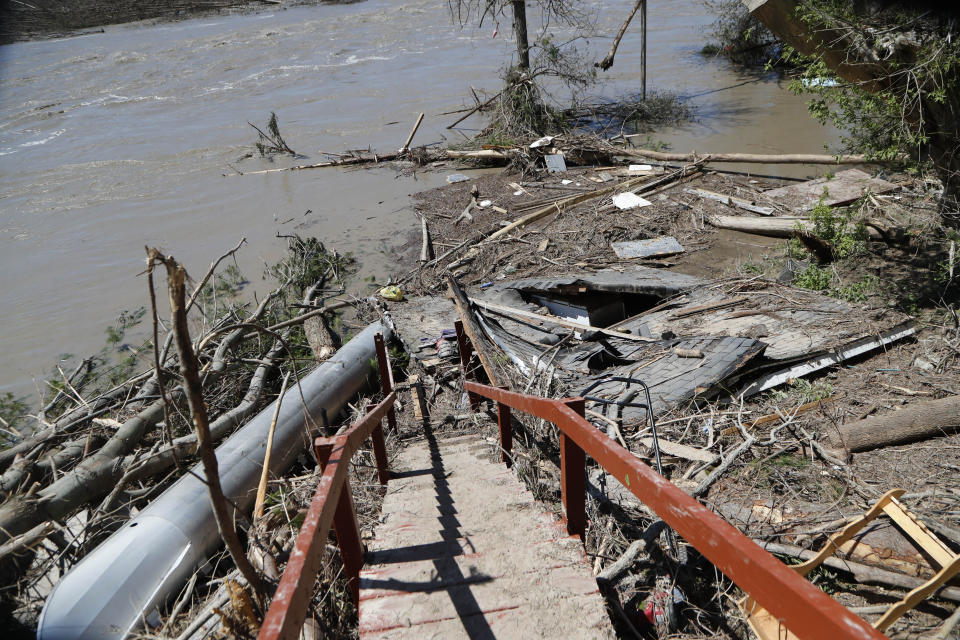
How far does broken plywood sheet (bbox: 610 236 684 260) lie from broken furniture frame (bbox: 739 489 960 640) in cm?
641

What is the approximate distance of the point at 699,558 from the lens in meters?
3.82

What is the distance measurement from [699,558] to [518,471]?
1.35 m

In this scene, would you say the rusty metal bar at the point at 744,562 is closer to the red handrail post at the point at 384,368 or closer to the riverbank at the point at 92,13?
the red handrail post at the point at 384,368

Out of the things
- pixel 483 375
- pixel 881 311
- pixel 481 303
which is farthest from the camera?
pixel 481 303

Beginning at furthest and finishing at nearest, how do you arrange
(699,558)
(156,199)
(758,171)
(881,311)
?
(156,199) → (758,171) → (881,311) → (699,558)

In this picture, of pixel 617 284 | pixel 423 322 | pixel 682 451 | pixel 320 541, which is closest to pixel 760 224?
pixel 617 284

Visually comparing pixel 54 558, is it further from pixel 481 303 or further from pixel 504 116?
pixel 504 116

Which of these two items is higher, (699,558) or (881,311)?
(881,311)

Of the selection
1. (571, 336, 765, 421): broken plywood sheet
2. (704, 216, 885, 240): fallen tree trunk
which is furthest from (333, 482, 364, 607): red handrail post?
(704, 216, 885, 240): fallen tree trunk

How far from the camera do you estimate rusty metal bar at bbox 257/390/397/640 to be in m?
1.63

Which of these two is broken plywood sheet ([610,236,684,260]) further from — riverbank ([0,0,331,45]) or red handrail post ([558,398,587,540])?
riverbank ([0,0,331,45])

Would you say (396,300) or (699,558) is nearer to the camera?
(699,558)

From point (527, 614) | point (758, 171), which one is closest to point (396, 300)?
point (527, 614)

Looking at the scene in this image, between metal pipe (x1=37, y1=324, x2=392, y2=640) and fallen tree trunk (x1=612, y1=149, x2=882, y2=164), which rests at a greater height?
fallen tree trunk (x1=612, y1=149, x2=882, y2=164)
